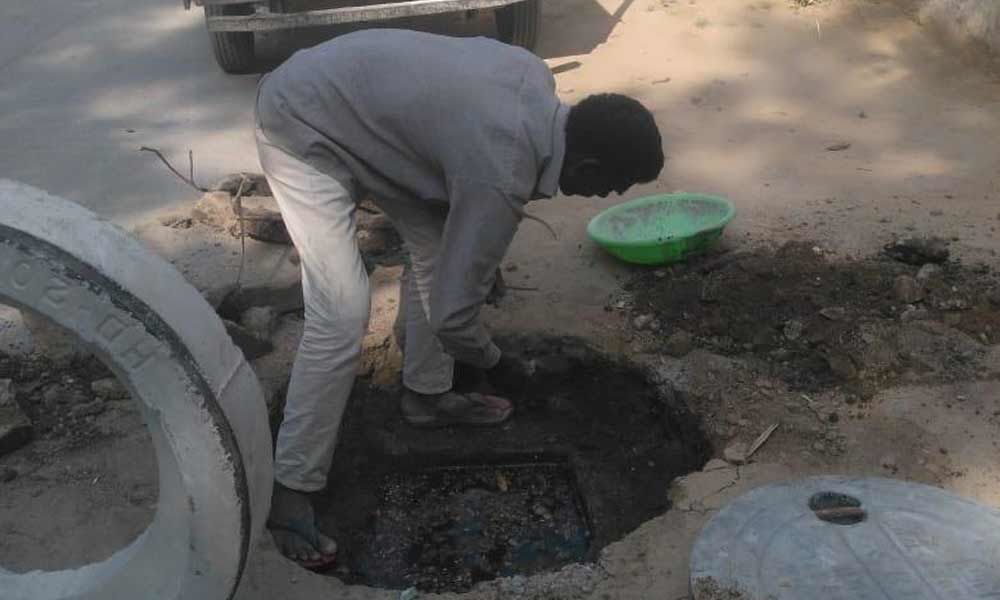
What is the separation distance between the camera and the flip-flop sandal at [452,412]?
364 cm

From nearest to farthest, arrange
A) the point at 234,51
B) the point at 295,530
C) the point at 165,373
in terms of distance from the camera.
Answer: the point at 165,373 < the point at 295,530 < the point at 234,51

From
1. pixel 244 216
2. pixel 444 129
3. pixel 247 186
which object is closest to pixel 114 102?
pixel 247 186

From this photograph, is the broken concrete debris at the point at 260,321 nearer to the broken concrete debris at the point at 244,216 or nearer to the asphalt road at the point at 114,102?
the broken concrete debris at the point at 244,216

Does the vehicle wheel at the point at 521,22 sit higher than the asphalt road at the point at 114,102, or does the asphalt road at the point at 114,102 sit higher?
the vehicle wheel at the point at 521,22

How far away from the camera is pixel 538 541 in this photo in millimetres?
3387

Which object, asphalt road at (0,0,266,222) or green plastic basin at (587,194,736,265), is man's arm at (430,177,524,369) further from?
asphalt road at (0,0,266,222)

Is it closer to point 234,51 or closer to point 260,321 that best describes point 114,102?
point 234,51

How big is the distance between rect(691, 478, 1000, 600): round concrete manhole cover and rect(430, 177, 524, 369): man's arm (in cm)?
85

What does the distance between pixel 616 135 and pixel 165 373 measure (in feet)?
3.86

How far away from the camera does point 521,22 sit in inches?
274

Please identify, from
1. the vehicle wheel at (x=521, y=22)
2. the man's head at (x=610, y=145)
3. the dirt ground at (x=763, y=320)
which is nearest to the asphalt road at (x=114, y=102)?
the dirt ground at (x=763, y=320)

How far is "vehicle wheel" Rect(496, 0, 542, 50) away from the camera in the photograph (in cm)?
692

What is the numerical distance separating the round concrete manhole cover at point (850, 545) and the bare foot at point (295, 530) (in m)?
1.07

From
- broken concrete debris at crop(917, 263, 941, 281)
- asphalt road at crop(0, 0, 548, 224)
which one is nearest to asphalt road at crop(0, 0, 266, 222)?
asphalt road at crop(0, 0, 548, 224)
